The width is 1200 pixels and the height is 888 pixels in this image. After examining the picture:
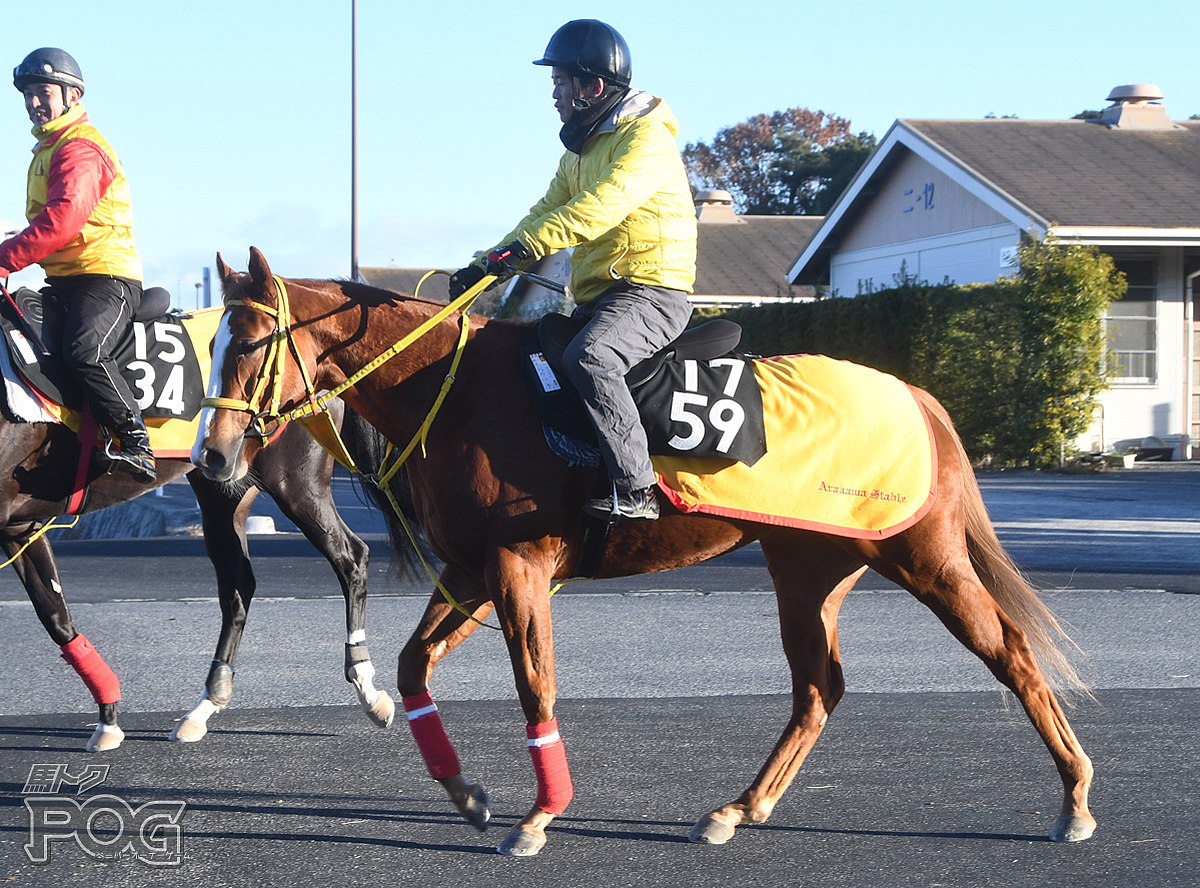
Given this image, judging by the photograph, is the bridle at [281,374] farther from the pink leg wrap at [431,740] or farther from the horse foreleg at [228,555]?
the horse foreleg at [228,555]

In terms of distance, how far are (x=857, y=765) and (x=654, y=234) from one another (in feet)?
7.84

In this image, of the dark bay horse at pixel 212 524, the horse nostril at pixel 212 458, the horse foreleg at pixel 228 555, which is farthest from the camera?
the horse foreleg at pixel 228 555

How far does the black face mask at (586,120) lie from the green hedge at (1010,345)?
51.9 feet

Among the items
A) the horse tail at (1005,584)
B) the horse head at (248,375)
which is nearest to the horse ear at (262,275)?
the horse head at (248,375)

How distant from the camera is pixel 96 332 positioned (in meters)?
5.77

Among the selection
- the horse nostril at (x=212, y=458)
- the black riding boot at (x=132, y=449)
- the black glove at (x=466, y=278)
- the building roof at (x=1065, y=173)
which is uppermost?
the building roof at (x=1065, y=173)

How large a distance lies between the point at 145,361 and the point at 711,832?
368 cm

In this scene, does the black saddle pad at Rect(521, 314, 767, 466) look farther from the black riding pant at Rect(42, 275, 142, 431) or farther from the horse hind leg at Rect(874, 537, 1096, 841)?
the black riding pant at Rect(42, 275, 142, 431)

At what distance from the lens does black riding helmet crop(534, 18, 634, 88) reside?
14.4ft

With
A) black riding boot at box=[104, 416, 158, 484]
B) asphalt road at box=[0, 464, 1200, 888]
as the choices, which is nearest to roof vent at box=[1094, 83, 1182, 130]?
asphalt road at box=[0, 464, 1200, 888]

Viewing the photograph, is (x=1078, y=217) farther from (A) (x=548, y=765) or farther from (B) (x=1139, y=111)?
(A) (x=548, y=765)

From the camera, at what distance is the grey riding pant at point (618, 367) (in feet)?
13.5

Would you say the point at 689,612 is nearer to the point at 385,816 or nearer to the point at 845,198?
the point at 385,816

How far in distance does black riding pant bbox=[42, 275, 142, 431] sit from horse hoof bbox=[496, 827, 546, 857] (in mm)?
2957
